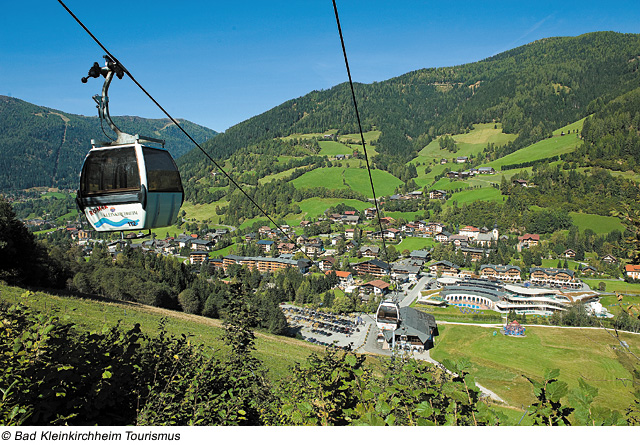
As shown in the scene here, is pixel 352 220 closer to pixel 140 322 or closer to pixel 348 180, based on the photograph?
pixel 348 180

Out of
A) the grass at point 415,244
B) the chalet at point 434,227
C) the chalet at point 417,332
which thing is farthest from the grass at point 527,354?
the chalet at point 434,227

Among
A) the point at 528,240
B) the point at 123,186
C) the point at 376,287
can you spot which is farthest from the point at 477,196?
the point at 123,186

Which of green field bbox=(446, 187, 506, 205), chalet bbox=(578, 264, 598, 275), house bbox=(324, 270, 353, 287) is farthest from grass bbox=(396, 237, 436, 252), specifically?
chalet bbox=(578, 264, 598, 275)

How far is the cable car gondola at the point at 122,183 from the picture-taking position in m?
4.28

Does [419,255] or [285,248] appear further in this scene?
[285,248]

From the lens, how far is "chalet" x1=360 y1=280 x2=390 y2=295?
52156mm

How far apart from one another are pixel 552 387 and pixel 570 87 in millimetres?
200603

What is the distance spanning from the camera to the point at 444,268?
62.6 meters

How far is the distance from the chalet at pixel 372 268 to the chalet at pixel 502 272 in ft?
52.9

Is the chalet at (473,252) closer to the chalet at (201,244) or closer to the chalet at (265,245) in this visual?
the chalet at (265,245)

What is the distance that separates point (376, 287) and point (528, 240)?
125 feet

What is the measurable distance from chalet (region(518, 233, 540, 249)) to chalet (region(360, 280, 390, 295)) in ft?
116

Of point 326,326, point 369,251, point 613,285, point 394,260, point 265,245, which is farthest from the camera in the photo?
point 265,245
